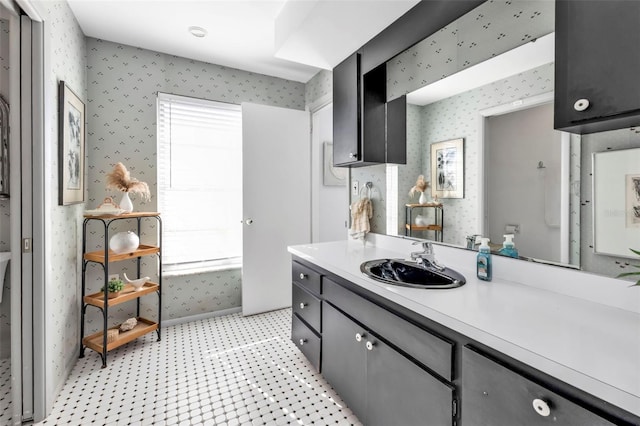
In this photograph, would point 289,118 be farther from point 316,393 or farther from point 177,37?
point 316,393

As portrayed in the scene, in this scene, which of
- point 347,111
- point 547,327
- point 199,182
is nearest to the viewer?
point 547,327

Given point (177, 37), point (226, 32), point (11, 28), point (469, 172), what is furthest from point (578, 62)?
point (177, 37)

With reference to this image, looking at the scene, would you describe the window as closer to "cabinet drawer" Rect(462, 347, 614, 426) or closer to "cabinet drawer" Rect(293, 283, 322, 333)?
"cabinet drawer" Rect(293, 283, 322, 333)

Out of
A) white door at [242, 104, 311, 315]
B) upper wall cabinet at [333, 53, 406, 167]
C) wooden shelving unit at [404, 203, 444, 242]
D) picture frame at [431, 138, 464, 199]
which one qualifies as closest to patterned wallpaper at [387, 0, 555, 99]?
upper wall cabinet at [333, 53, 406, 167]

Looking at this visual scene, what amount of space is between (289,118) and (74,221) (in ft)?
6.53

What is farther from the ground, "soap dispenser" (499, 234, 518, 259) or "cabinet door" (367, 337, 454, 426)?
"soap dispenser" (499, 234, 518, 259)

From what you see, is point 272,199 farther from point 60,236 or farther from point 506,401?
point 506,401

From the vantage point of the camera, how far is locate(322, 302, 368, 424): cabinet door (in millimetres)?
1454

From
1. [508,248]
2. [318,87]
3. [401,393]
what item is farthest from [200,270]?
[508,248]

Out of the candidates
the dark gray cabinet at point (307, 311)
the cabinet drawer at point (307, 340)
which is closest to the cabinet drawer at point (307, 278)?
the dark gray cabinet at point (307, 311)

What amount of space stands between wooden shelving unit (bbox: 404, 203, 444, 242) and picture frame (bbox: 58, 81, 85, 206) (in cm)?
215

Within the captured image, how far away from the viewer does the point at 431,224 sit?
178 cm

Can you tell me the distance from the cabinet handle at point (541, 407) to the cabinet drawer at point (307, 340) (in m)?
1.28

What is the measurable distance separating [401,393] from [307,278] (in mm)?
912
